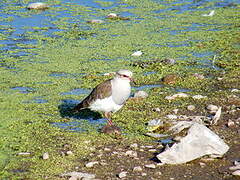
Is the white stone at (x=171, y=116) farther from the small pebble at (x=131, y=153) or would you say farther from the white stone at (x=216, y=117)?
the small pebble at (x=131, y=153)

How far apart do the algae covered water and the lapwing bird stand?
37 centimetres

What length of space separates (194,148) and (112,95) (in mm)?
1869

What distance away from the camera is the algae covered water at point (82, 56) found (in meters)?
8.73

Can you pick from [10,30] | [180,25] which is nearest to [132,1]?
[180,25]

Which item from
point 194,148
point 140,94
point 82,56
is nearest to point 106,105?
point 140,94

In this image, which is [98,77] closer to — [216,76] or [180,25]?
[216,76]

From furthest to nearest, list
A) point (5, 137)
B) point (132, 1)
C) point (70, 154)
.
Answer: point (132, 1)
point (5, 137)
point (70, 154)

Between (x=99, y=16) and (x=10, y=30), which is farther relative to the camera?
(x=99, y=16)

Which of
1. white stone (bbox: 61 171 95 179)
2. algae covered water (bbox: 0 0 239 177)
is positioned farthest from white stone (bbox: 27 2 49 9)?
white stone (bbox: 61 171 95 179)

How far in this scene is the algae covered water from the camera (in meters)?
8.73

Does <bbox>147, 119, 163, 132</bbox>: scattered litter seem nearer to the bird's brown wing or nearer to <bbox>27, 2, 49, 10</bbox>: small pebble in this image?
the bird's brown wing

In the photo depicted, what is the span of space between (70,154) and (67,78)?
4014 millimetres

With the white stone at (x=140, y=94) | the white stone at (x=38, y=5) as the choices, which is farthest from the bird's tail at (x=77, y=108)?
the white stone at (x=38, y=5)

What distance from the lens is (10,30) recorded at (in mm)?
15914
